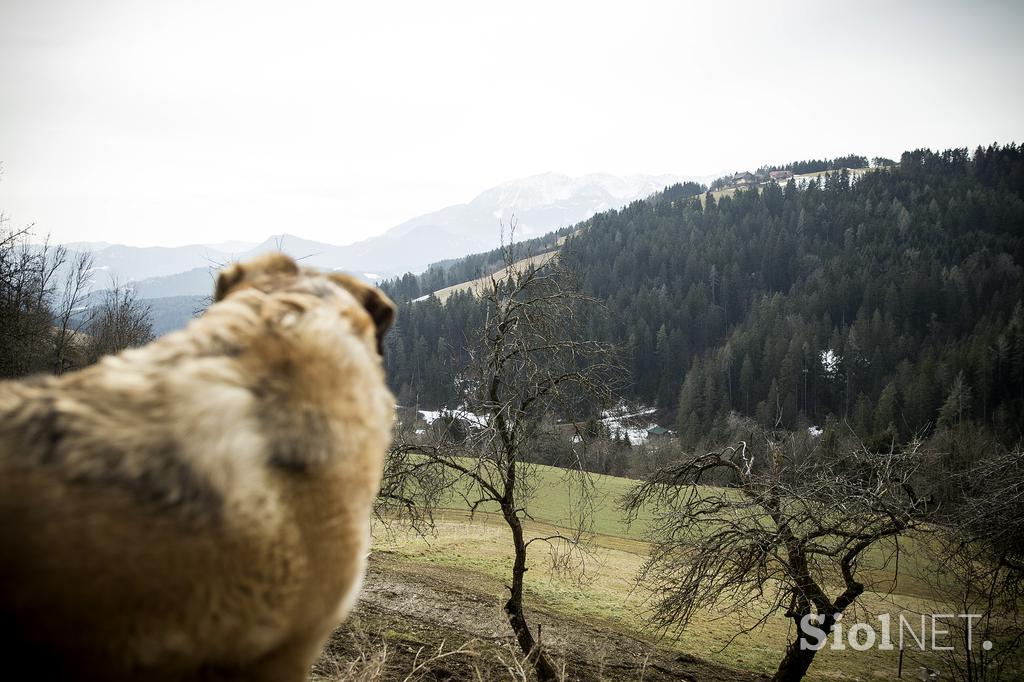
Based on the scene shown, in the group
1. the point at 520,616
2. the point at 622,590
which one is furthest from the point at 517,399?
the point at 622,590

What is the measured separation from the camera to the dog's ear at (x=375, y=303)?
200 cm

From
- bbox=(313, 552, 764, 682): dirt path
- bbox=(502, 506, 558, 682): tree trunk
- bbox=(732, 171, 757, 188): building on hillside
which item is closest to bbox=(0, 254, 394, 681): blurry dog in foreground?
bbox=(502, 506, 558, 682): tree trunk

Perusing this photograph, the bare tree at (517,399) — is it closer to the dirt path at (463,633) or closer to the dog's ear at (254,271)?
the dirt path at (463,633)

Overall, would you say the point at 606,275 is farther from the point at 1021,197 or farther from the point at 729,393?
the point at 1021,197

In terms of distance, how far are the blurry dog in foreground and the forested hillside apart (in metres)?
55.1

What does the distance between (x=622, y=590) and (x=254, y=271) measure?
2563 centimetres

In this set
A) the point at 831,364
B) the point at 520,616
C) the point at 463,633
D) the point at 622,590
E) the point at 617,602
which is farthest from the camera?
the point at 831,364

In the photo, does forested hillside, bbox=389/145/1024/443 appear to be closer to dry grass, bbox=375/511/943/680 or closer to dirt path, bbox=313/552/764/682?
dry grass, bbox=375/511/943/680

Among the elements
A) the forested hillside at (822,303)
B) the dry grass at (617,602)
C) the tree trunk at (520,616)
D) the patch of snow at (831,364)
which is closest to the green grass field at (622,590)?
the dry grass at (617,602)

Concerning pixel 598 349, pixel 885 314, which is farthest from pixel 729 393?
pixel 598 349

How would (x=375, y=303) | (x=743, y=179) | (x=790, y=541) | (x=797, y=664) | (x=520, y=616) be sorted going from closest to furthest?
(x=375, y=303) → (x=790, y=541) → (x=797, y=664) → (x=520, y=616) → (x=743, y=179)

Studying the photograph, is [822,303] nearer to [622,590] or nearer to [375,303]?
[622,590]

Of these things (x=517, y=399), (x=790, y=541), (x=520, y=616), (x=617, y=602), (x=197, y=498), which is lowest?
(x=617, y=602)

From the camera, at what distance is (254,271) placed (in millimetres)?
1881
